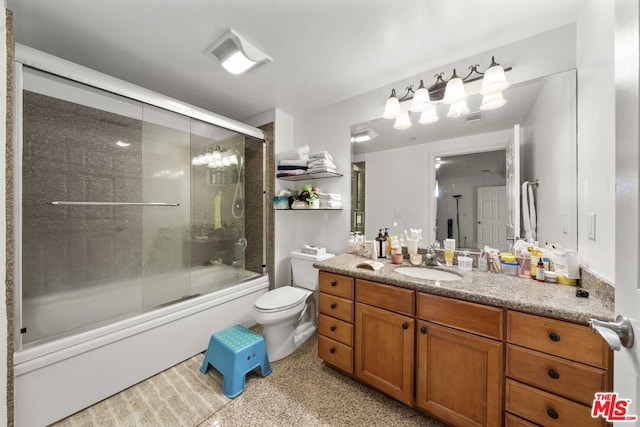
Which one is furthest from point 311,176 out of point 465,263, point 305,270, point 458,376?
point 458,376

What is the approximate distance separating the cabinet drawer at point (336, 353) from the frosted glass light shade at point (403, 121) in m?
1.70

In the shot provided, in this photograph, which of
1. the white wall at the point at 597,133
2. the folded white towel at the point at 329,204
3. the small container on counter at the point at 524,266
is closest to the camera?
the white wall at the point at 597,133

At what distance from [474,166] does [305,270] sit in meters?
1.63

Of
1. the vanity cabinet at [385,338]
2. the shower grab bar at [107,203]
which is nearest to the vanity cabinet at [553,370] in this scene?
the vanity cabinet at [385,338]

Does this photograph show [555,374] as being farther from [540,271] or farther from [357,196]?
[357,196]

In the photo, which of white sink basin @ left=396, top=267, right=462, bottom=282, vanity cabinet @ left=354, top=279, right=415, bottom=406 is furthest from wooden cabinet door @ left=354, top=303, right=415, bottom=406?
white sink basin @ left=396, top=267, right=462, bottom=282

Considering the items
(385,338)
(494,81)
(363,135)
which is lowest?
(385,338)

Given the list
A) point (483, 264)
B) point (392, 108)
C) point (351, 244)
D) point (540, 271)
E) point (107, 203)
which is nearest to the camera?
point (540, 271)

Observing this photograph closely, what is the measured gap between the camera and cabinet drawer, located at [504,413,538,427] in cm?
96

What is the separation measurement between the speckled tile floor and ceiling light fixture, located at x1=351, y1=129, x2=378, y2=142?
191 centimetres

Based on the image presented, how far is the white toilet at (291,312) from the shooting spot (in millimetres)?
1747

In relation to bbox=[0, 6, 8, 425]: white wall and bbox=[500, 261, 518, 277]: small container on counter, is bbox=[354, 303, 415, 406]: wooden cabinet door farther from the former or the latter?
bbox=[0, 6, 8, 425]: white wall

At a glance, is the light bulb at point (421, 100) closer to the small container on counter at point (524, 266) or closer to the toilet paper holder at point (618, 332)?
the small container on counter at point (524, 266)

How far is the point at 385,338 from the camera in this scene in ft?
4.42
